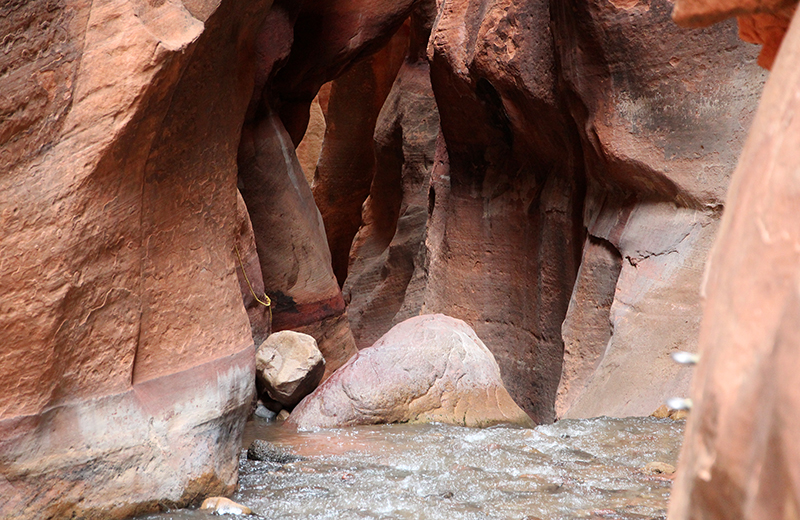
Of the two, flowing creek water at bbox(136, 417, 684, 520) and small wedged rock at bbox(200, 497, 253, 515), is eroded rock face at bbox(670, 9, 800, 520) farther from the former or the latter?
small wedged rock at bbox(200, 497, 253, 515)

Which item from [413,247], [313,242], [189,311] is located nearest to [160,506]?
[189,311]

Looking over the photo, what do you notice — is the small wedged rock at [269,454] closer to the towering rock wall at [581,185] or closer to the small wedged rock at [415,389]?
the small wedged rock at [415,389]

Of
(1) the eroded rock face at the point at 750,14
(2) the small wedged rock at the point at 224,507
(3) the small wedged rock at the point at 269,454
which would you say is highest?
(1) the eroded rock face at the point at 750,14

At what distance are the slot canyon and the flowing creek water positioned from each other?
0.04 m

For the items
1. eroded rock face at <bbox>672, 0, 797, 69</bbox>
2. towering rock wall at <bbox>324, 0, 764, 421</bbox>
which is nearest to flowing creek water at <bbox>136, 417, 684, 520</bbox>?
towering rock wall at <bbox>324, 0, 764, 421</bbox>

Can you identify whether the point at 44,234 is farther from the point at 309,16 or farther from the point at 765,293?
the point at 309,16

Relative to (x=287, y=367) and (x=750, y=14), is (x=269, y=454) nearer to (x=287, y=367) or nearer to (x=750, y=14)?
(x=287, y=367)

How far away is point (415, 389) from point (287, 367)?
85cm

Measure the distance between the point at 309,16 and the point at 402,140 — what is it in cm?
354

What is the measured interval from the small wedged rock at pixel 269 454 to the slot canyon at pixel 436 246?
17cm

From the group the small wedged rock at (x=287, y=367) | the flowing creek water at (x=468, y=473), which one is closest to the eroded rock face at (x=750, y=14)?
the flowing creek water at (x=468, y=473)

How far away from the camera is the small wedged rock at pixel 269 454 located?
3379 mm

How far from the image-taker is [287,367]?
457 centimetres

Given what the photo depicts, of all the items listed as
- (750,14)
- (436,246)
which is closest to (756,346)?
(750,14)
